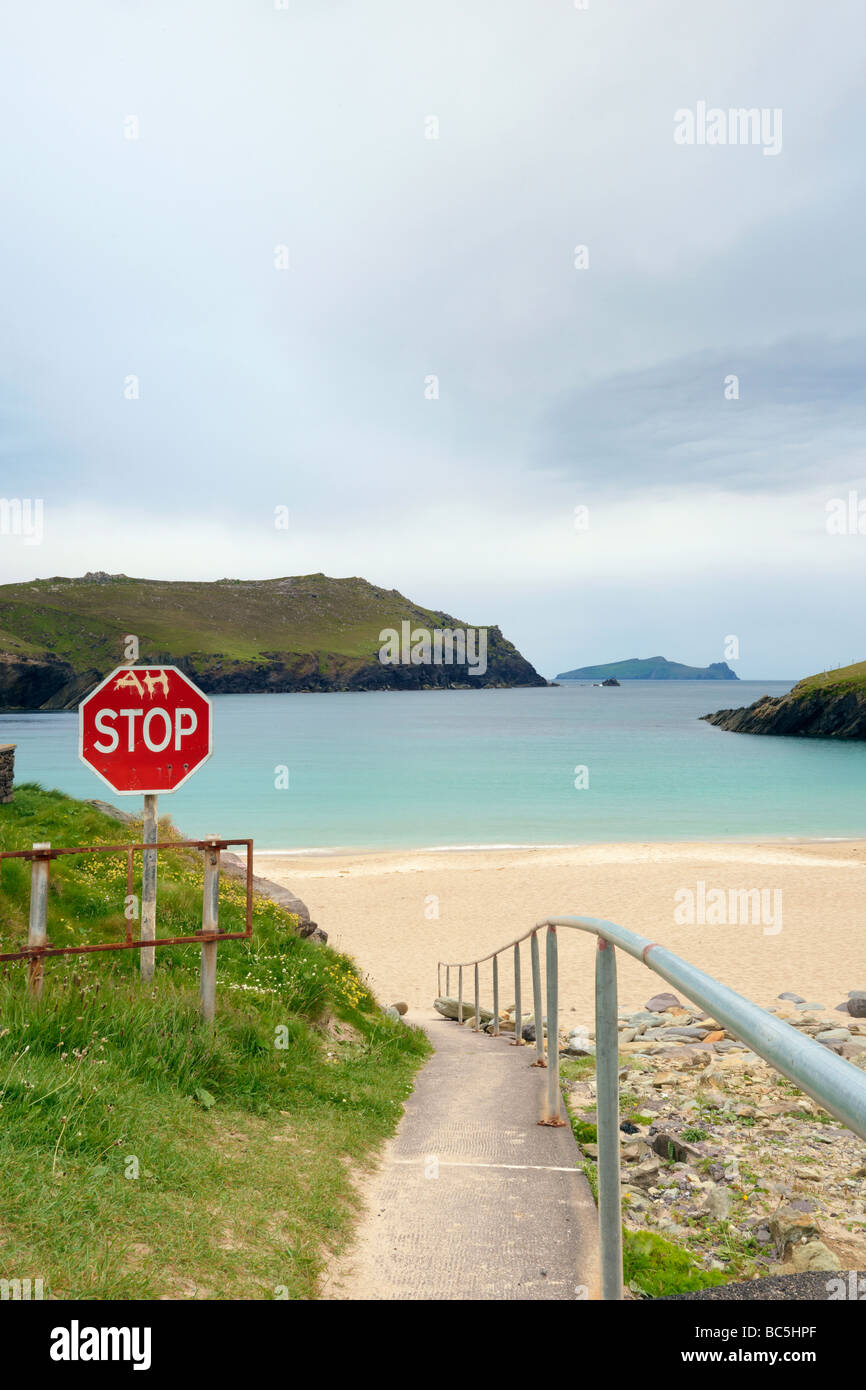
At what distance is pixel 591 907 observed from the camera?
24.2 m

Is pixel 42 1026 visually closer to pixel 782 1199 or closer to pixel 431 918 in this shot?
pixel 782 1199

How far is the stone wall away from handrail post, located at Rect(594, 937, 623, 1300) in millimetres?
12587

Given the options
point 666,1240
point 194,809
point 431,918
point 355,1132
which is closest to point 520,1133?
point 355,1132

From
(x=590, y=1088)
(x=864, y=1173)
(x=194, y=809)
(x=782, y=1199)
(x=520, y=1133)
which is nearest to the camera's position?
(x=782, y=1199)

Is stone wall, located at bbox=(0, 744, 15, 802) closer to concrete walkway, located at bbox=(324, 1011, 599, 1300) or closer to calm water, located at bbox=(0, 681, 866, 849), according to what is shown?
concrete walkway, located at bbox=(324, 1011, 599, 1300)

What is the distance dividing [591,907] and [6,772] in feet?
56.4

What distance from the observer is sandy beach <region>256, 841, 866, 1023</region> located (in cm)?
1745

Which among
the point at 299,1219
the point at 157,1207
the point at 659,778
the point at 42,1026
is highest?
the point at 42,1026

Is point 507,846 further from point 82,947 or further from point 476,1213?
point 476,1213

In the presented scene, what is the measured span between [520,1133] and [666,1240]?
5.62ft

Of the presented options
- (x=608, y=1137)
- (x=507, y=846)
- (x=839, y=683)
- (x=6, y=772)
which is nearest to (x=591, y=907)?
(x=507, y=846)

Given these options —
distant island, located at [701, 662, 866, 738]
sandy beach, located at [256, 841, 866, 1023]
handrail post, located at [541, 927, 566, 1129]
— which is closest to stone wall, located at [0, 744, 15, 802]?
sandy beach, located at [256, 841, 866, 1023]

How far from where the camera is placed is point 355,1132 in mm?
5504

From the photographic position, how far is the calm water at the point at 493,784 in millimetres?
44219
